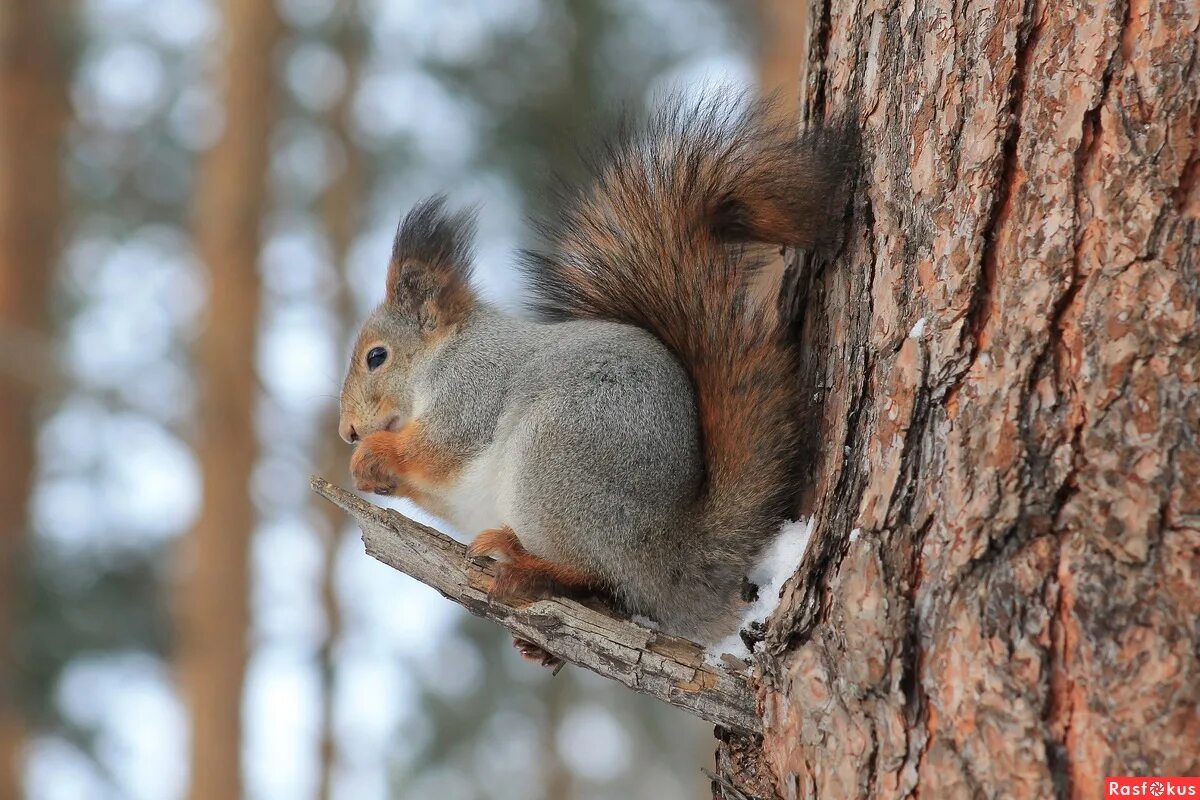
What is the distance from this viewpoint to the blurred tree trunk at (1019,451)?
0.76 metres

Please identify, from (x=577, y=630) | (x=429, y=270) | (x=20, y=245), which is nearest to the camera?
(x=577, y=630)

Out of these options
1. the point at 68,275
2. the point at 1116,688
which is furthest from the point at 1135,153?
the point at 68,275

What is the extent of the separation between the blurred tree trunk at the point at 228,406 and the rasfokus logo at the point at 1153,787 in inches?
110

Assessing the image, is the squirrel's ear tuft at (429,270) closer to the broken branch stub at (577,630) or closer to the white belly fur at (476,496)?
the white belly fur at (476,496)

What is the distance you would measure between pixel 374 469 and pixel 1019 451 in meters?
0.83

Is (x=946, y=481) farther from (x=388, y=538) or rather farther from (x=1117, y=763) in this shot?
(x=388, y=538)

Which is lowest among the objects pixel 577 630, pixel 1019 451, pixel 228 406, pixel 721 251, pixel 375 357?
pixel 228 406

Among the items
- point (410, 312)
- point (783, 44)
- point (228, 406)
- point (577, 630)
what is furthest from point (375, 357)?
point (783, 44)

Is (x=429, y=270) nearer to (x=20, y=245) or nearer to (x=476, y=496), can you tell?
(x=476, y=496)

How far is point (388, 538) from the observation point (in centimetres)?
118

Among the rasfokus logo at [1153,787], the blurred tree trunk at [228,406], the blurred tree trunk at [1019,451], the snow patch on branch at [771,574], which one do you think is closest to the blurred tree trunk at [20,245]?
the blurred tree trunk at [228,406]

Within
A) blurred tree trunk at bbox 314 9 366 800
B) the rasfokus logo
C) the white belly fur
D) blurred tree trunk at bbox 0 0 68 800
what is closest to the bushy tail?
the white belly fur

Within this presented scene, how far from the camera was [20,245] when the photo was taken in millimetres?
3533

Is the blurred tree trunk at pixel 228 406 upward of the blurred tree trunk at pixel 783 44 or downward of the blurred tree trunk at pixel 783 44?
downward
